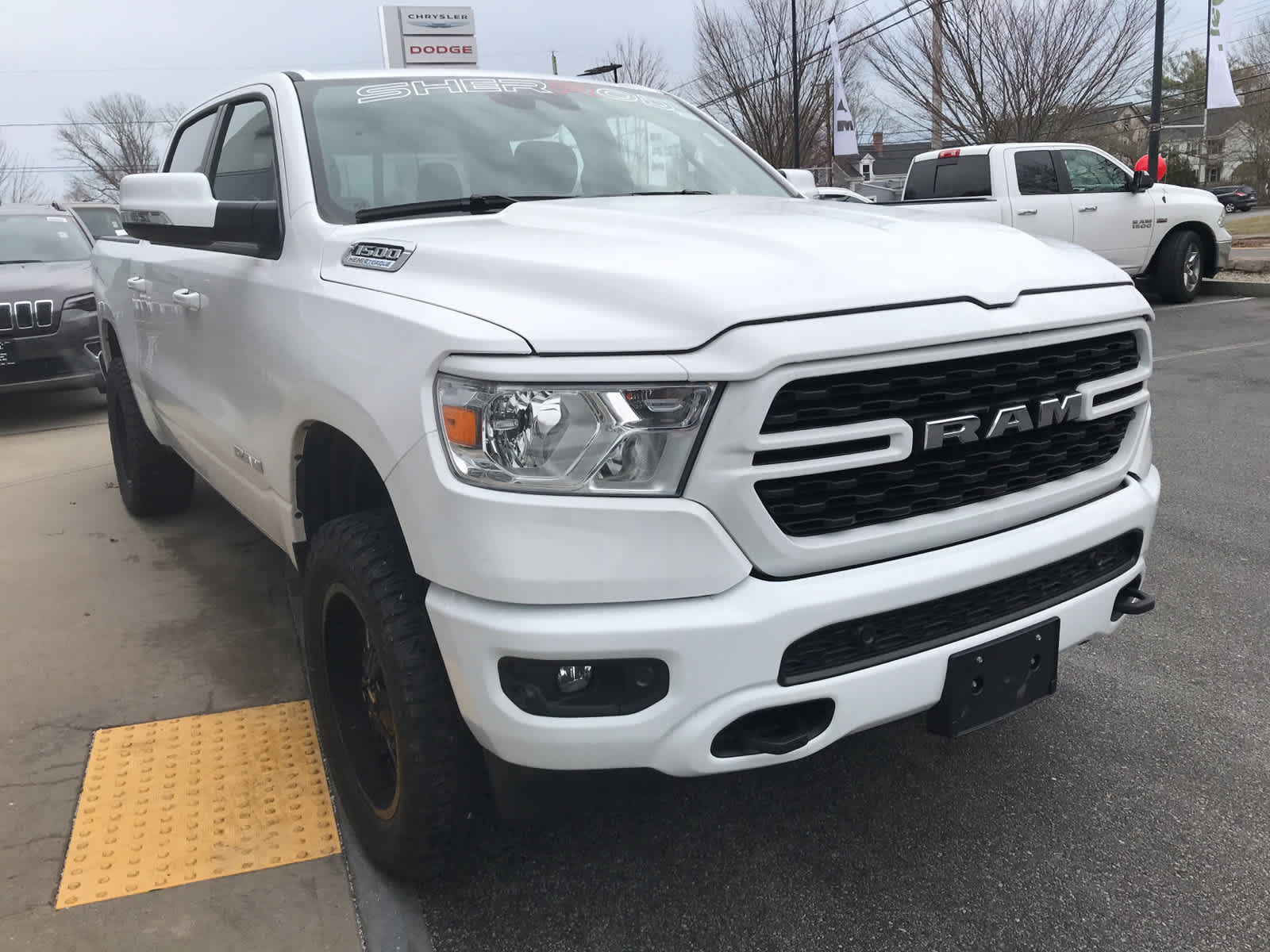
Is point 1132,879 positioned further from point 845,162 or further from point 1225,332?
point 845,162

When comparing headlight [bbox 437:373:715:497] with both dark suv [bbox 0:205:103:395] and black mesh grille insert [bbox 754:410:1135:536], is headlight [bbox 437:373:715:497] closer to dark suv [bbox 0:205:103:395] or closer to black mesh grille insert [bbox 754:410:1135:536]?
black mesh grille insert [bbox 754:410:1135:536]

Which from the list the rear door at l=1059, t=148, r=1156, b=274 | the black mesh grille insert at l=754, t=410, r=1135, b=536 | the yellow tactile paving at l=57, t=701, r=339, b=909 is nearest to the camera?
the black mesh grille insert at l=754, t=410, r=1135, b=536

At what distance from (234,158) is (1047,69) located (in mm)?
20881

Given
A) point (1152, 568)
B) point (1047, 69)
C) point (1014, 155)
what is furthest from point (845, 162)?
point (1152, 568)

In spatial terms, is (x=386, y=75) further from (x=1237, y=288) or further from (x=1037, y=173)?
(x=1237, y=288)

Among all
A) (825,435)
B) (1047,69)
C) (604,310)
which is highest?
(1047,69)

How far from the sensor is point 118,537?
4.91 m

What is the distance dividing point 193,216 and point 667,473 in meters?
1.62

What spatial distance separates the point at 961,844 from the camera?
2381 millimetres

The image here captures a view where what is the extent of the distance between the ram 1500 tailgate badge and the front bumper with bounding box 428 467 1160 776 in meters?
0.80

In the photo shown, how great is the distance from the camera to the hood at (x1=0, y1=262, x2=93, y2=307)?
7.91 metres

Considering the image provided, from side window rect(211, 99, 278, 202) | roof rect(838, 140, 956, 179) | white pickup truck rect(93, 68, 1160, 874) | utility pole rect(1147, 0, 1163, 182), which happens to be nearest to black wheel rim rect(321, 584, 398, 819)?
white pickup truck rect(93, 68, 1160, 874)

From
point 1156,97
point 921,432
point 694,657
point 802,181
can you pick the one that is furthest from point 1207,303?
point 694,657

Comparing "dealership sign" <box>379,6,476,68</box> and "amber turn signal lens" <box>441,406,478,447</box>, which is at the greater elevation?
"dealership sign" <box>379,6,476,68</box>
